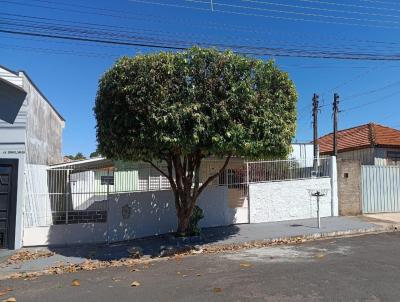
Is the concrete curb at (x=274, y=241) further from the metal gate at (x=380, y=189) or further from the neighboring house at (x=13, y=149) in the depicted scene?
the neighboring house at (x=13, y=149)

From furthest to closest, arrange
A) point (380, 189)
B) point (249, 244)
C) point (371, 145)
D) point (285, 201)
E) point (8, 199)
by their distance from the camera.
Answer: point (371, 145) → point (380, 189) → point (285, 201) → point (8, 199) → point (249, 244)

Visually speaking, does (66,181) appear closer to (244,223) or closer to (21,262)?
(21,262)

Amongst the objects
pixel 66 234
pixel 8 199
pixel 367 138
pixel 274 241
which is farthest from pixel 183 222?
pixel 367 138

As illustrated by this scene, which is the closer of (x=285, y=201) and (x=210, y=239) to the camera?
(x=210, y=239)

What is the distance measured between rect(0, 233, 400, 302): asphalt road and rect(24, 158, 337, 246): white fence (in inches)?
157

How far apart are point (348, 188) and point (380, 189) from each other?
1739 mm

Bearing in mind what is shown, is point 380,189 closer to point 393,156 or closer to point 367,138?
point 393,156

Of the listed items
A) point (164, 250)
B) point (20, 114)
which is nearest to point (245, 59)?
point (164, 250)

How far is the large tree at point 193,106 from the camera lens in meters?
11.5

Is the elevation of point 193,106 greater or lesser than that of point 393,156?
greater

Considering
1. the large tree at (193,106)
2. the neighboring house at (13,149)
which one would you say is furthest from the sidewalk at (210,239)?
the large tree at (193,106)

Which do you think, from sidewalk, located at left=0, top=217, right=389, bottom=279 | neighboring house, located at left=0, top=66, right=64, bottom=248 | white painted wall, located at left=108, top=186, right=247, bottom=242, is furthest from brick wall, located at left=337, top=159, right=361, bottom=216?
neighboring house, located at left=0, top=66, right=64, bottom=248

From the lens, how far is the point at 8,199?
44.5 ft

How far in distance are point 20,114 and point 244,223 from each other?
862cm
